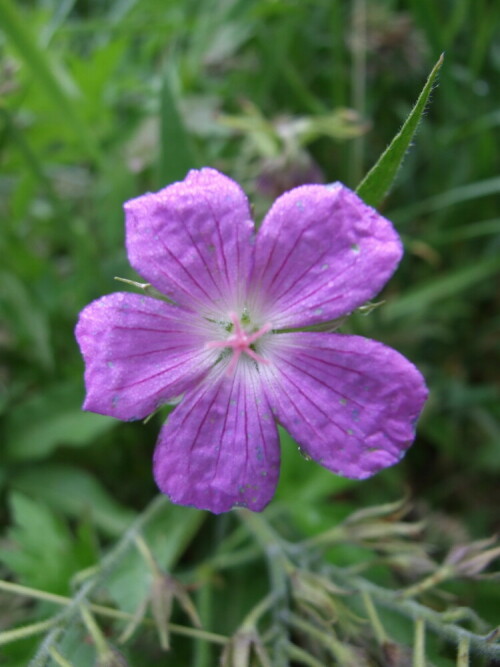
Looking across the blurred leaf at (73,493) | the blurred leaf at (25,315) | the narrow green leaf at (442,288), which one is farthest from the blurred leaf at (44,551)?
Answer: the narrow green leaf at (442,288)

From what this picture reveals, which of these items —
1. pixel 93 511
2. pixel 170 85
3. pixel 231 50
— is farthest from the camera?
pixel 231 50

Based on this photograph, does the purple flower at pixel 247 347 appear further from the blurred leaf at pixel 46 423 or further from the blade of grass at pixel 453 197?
the blade of grass at pixel 453 197

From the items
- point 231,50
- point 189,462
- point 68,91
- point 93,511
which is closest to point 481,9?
point 231,50

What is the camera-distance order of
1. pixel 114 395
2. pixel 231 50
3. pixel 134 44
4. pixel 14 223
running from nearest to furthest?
pixel 114 395 → pixel 14 223 → pixel 231 50 → pixel 134 44

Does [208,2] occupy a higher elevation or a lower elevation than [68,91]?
higher

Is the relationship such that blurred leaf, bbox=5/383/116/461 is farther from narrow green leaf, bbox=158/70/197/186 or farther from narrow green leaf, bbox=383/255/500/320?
narrow green leaf, bbox=383/255/500/320

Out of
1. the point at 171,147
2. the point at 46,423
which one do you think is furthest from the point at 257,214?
the point at 46,423

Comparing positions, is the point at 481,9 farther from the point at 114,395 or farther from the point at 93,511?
the point at 93,511
